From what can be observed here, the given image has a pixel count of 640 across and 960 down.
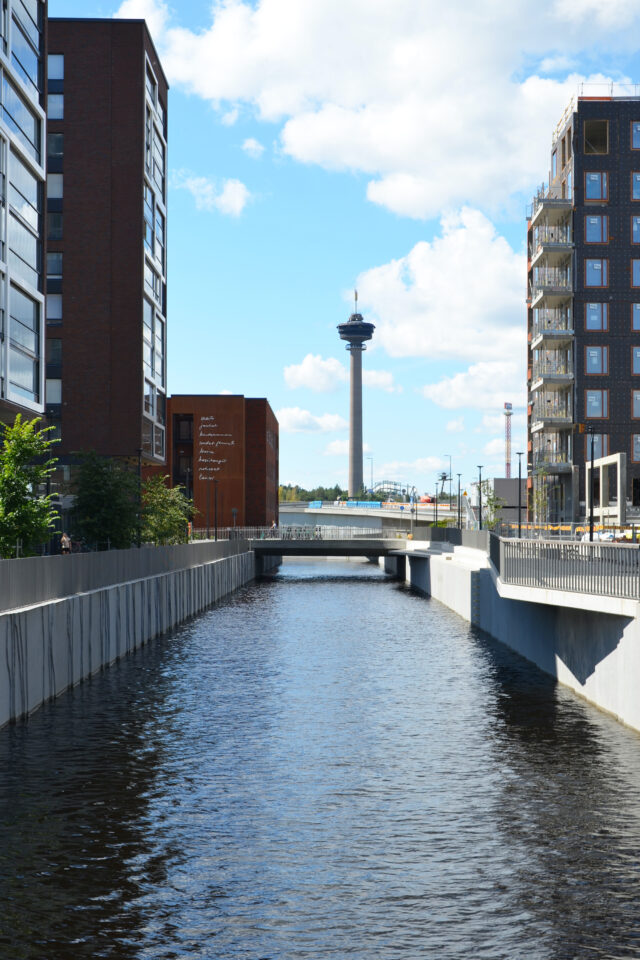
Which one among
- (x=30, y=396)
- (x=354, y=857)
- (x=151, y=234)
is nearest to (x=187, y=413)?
(x=151, y=234)

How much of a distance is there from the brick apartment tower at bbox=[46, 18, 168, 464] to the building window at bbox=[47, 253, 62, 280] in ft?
0.22

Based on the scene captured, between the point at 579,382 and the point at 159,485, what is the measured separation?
29.9 metres

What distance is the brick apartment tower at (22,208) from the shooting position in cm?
4712

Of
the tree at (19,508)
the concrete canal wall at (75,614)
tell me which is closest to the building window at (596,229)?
the concrete canal wall at (75,614)

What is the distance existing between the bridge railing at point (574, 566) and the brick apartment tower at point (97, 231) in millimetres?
45268

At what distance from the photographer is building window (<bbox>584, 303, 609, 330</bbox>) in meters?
80.3

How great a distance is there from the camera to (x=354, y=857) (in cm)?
1495

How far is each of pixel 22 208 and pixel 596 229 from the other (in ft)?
146

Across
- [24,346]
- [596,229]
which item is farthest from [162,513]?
[596,229]

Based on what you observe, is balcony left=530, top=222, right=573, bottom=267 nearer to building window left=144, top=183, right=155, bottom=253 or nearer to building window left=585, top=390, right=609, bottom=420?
building window left=585, top=390, right=609, bottom=420

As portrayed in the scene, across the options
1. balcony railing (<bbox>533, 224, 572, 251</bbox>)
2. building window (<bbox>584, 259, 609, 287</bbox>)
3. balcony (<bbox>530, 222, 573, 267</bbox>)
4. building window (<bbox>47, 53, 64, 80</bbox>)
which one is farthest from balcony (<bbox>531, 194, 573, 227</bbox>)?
building window (<bbox>47, 53, 64, 80</bbox>)

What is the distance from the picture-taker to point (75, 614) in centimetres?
3088

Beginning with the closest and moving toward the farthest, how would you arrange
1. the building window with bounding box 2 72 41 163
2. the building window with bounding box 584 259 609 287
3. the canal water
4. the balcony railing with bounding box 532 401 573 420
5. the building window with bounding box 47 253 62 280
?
the canal water → the building window with bounding box 2 72 41 163 → the building window with bounding box 47 253 62 280 → the building window with bounding box 584 259 609 287 → the balcony railing with bounding box 532 401 573 420

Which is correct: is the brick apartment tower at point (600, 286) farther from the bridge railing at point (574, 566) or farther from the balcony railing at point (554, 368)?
the bridge railing at point (574, 566)
